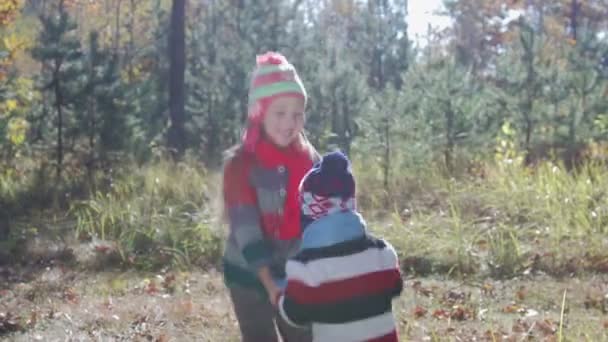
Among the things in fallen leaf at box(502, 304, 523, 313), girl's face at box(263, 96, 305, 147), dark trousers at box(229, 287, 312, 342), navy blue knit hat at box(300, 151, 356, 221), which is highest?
girl's face at box(263, 96, 305, 147)

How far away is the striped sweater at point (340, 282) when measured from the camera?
255cm

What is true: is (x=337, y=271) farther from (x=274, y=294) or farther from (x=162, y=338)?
(x=162, y=338)

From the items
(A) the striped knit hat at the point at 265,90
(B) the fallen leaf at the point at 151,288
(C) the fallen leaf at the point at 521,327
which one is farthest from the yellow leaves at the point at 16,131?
(A) the striped knit hat at the point at 265,90

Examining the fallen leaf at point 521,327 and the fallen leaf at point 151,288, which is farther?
the fallen leaf at point 151,288

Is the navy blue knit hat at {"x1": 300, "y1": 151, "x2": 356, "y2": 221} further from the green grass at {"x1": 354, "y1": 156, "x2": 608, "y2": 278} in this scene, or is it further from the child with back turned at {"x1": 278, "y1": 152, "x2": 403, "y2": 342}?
the green grass at {"x1": 354, "y1": 156, "x2": 608, "y2": 278}

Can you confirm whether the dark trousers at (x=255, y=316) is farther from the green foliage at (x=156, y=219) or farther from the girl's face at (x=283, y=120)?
the green foliage at (x=156, y=219)

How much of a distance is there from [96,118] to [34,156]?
1287 millimetres

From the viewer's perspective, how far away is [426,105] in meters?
12.4

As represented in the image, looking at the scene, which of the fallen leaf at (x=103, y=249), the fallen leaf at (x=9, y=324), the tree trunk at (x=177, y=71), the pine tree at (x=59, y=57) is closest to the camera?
the fallen leaf at (x=9, y=324)

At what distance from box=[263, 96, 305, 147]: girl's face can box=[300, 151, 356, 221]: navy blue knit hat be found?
0.40m

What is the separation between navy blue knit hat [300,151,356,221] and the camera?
2602 mm

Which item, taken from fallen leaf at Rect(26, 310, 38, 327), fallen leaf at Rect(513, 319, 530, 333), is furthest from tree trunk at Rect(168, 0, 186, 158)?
fallen leaf at Rect(513, 319, 530, 333)

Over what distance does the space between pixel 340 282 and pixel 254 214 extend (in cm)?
51

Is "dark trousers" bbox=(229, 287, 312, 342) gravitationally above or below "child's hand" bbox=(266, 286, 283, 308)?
below
